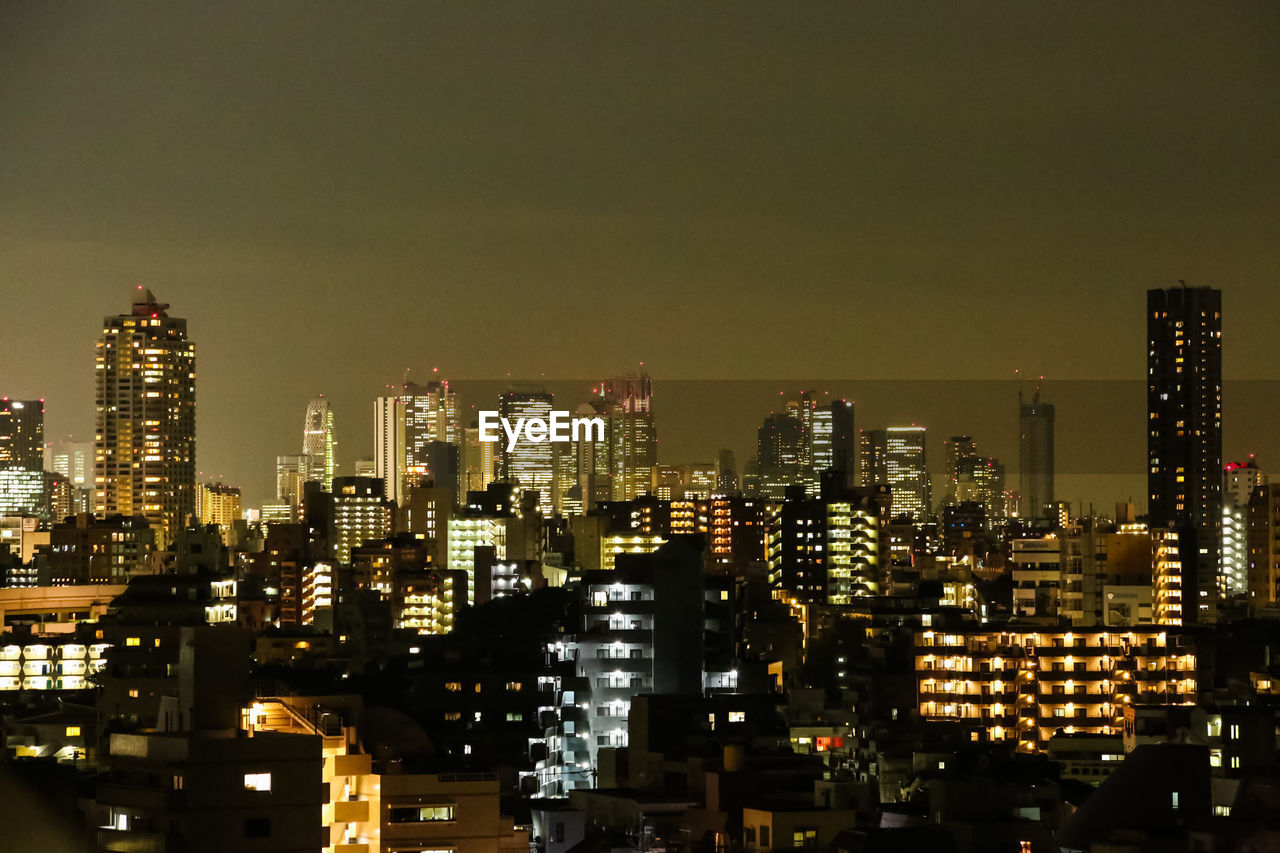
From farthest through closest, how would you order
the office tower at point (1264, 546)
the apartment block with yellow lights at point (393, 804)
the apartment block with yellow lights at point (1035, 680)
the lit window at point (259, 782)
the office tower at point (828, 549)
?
1. the office tower at point (1264, 546)
2. the office tower at point (828, 549)
3. the apartment block with yellow lights at point (1035, 680)
4. the apartment block with yellow lights at point (393, 804)
5. the lit window at point (259, 782)

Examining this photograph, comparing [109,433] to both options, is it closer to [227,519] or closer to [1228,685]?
[227,519]

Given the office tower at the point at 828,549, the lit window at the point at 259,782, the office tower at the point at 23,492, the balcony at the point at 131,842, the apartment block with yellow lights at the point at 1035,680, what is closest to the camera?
the balcony at the point at 131,842

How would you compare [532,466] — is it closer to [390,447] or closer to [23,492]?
[390,447]

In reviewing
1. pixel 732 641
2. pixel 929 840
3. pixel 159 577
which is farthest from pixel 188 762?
pixel 159 577

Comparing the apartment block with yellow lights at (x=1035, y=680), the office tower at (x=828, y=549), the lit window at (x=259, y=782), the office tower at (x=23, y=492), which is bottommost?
the apartment block with yellow lights at (x=1035, y=680)

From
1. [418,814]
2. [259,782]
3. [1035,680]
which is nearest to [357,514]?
[1035,680]

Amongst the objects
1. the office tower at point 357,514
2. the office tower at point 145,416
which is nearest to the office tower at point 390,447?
the office tower at point 357,514

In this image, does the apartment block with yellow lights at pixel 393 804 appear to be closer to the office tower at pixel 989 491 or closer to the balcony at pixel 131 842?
the balcony at pixel 131 842

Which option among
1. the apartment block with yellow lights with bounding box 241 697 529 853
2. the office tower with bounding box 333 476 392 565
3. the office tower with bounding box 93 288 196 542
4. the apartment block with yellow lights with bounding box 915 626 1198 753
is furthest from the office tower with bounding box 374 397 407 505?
the apartment block with yellow lights with bounding box 241 697 529 853
